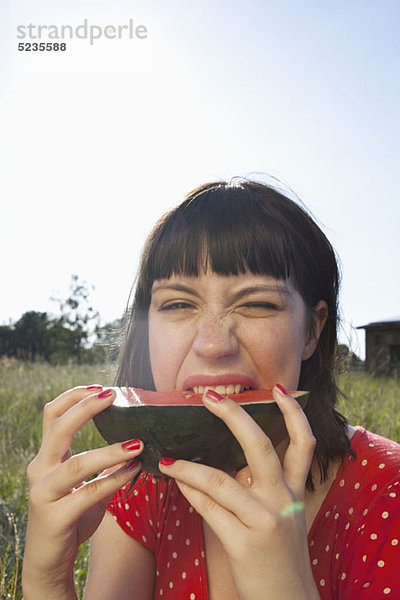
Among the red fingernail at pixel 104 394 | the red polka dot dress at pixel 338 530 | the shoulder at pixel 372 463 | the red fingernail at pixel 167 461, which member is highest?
the red fingernail at pixel 104 394

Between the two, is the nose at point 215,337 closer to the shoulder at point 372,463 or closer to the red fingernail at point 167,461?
the red fingernail at point 167,461

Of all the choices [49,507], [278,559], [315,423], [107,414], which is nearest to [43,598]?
[49,507]

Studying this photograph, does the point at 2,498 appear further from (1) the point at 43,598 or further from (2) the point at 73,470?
(2) the point at 73,470

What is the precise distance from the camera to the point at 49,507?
1454mm

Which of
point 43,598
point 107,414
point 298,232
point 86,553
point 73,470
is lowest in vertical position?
point 86,553

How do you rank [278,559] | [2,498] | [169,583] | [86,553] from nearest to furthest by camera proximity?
[278,559] → [169,583] → [86,553] → [2,498]

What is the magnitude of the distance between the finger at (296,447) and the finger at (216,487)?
15 centimetres

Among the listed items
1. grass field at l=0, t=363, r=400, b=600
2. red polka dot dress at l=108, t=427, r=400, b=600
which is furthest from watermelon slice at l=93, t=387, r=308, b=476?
grass field at l=0, t=363, r=400, b=600

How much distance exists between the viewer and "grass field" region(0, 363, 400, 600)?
9.70 feet

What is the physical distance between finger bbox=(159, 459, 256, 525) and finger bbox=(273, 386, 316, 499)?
0.15 meters

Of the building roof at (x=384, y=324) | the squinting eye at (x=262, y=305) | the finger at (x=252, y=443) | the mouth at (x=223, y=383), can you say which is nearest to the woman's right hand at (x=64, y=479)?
the finger at (x=252, y=443)

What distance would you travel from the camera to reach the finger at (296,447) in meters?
1.33

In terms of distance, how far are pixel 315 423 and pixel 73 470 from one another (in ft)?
3.87

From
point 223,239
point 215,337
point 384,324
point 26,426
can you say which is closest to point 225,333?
point 215,337
